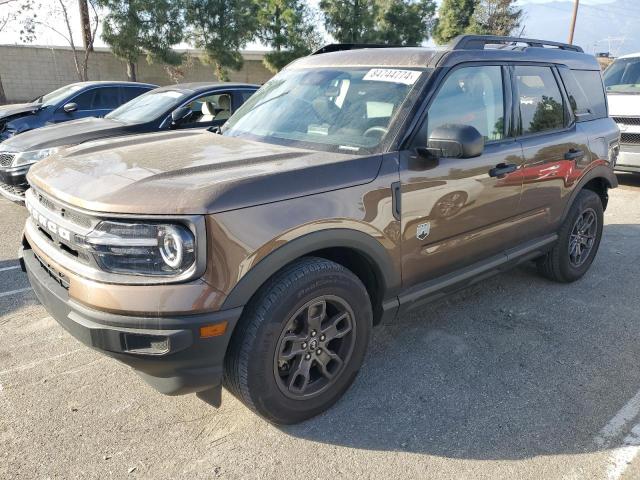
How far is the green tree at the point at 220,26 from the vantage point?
22.2 meters

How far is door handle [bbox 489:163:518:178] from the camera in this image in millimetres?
3223

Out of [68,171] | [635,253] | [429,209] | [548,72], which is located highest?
[548,72]

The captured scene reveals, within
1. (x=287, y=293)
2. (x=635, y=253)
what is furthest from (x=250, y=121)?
(x=635, y=253)

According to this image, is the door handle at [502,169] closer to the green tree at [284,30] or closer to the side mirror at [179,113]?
the side mirror at [179,113]

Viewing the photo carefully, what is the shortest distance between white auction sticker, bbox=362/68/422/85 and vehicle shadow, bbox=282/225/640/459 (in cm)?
170

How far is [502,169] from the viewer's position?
329 cm

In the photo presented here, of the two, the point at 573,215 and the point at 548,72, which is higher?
the point at 548,72

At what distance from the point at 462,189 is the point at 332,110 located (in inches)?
36.2

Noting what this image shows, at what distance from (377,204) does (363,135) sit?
0.49m

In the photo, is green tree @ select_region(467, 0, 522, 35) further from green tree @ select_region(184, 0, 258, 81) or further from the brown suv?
the brown suv

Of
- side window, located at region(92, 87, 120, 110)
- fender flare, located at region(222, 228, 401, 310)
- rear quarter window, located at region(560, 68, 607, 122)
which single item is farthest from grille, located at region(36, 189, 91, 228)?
side window, located at region(92, 87, 120, 110)

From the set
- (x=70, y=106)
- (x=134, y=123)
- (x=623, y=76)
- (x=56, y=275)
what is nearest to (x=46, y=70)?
(x=70, y=106)

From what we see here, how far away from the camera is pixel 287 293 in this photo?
2.32 metres

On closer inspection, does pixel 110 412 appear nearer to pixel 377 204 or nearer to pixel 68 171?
pixel 68 171
